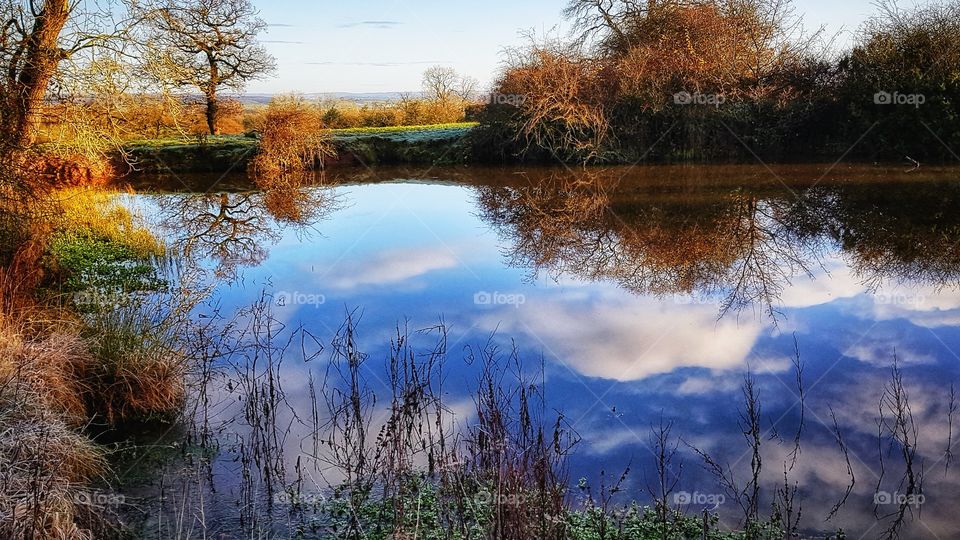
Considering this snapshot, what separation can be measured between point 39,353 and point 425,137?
2498 cm

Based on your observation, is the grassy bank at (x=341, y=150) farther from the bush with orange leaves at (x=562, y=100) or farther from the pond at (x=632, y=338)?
the pond at (x=632, y=338)

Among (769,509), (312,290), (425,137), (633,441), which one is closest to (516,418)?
(633,441)

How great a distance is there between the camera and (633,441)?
18.4 ft

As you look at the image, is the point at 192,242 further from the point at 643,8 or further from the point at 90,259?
the point at 643,8

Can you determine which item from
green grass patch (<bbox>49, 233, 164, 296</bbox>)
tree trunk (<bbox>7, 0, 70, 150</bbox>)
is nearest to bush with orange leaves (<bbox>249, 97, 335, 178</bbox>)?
green grass patch (<bbox>49, 233, 164, 296</bbox>)

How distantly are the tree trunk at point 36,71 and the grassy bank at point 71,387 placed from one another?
101 inches

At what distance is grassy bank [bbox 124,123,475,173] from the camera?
28266 mm

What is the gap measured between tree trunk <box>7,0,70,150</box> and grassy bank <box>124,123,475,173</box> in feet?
49.8

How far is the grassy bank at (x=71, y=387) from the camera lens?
4121mm

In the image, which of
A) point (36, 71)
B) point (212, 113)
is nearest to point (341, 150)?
point (212, 113)

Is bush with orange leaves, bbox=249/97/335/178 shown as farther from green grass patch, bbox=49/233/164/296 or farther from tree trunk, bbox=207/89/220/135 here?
green grass patch, bbox=49/233/164/296

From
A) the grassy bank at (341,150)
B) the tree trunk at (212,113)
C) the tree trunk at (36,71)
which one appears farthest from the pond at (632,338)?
the tree trunk at (212,113)

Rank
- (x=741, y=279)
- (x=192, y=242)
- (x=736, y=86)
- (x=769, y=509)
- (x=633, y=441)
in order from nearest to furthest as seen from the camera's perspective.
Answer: (x=769, y=509), (x=633, y=441), (x=741, y=279), (x=192, y=242), (x=736, y=86)

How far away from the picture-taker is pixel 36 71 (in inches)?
488
